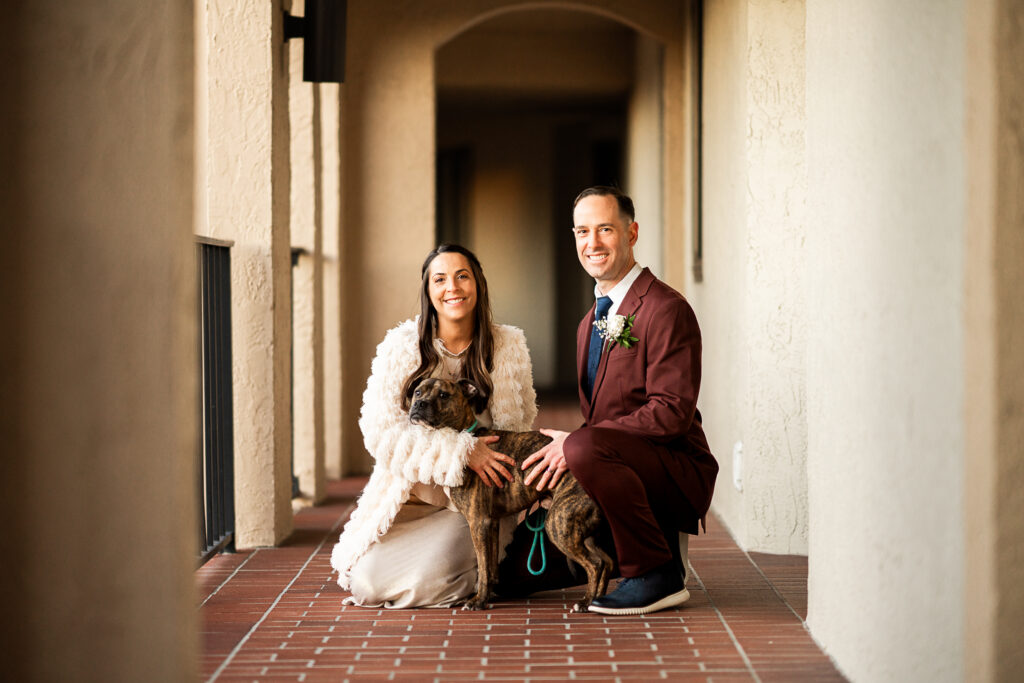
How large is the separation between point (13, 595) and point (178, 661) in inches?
13.4

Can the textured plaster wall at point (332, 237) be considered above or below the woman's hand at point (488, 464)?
above

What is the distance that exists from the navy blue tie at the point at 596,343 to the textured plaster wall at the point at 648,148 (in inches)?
147

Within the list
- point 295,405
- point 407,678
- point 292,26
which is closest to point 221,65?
point 292,26

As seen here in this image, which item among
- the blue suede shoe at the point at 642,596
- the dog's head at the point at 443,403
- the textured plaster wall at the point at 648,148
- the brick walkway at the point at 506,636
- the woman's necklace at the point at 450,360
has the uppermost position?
the textured plaster wall at the point at 648,148

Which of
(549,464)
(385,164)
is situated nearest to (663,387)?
(549,464)

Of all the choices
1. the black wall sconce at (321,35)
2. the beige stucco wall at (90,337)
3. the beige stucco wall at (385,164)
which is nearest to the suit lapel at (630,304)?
the beige stucco wall at (90,337)

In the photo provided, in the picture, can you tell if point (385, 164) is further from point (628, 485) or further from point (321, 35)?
point (628, 485)

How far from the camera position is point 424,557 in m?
3.77

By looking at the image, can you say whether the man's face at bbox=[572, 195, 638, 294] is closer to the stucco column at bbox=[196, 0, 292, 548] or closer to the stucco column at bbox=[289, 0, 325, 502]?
the stucco column at bbox=[196, 0, 292, 548]

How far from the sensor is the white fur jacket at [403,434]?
364cm

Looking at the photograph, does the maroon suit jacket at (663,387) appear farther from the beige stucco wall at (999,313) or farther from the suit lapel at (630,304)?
the beige stucco wall at (999,313)

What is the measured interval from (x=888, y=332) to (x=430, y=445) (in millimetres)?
1569

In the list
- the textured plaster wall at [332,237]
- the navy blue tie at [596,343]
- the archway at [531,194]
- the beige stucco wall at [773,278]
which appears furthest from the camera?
the archway at [531,194]

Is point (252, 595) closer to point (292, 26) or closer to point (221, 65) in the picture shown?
point (221, 65)
